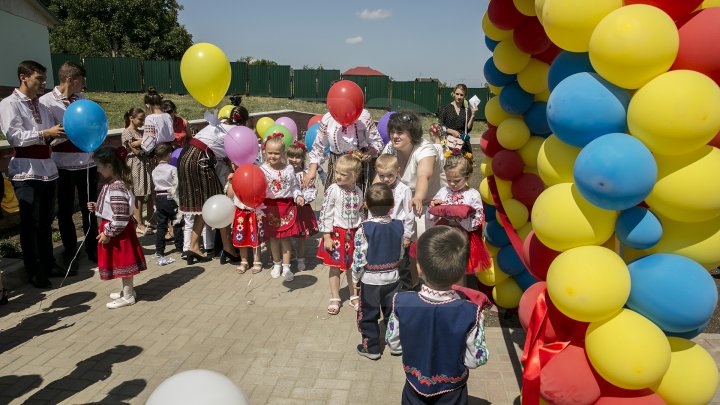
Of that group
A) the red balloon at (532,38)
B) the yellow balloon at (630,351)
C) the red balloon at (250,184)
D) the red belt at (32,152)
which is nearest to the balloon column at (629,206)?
the yellow balloon at (630,351)

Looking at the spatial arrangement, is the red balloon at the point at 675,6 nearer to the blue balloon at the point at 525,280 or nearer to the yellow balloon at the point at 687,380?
the yellow balloon at the point at 687,380

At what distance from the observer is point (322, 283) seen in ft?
18.8

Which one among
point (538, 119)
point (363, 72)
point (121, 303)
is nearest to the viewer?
point (538, 119)

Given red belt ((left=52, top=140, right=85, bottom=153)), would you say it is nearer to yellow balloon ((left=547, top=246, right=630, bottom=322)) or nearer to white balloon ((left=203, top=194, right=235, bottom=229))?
white balloon ((left=203, top=194, right=235, bottom=229))

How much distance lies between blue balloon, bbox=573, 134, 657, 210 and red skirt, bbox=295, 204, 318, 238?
4.10 metres

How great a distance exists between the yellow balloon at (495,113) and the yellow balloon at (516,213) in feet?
2.34

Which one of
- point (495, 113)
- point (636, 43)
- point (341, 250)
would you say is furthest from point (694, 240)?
point (341, 250)

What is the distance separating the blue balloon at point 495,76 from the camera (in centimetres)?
422

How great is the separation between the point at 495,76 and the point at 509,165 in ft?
2.59

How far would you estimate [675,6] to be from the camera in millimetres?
2213

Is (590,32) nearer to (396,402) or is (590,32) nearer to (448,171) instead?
(448,171)

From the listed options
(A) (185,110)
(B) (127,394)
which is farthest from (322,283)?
(A) (185,110)

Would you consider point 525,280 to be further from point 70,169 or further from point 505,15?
point 70,169

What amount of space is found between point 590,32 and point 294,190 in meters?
3.94
